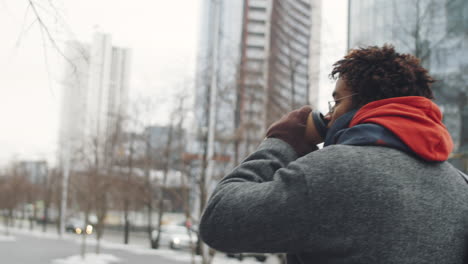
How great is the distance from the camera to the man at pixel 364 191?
4.03 ft

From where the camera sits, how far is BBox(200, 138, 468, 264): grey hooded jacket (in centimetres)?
→ 123

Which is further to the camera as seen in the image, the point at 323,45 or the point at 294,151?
the point at 323,45

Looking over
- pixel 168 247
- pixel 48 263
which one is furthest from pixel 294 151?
pixel 168 247

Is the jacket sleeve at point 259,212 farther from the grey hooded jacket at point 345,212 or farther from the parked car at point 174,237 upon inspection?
the parked car at point 174,237

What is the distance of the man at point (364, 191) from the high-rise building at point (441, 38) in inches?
476

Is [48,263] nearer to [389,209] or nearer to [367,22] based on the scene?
[367,22]

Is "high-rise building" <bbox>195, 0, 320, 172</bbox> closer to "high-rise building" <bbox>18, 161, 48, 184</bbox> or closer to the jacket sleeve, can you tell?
the jacket sleeve

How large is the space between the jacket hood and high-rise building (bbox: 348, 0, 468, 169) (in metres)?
12.1

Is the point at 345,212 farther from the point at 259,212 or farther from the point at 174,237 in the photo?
the point at 174,237

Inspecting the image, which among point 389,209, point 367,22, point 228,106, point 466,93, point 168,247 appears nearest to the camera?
point 389,209

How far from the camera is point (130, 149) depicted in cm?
2561

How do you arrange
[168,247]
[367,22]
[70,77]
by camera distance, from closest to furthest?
[70,77] < [367,22] < [168,247]

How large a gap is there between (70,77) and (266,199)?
3.12m

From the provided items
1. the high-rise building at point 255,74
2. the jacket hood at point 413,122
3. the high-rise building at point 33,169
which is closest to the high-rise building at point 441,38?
the high-rise building at point 255,74
